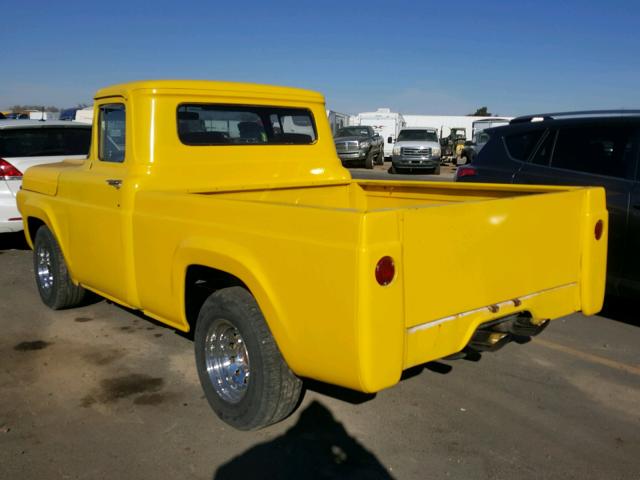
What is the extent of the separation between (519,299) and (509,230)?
405 mm

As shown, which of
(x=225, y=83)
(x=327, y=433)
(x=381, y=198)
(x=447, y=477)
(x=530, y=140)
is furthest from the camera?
(x=530, y=140)

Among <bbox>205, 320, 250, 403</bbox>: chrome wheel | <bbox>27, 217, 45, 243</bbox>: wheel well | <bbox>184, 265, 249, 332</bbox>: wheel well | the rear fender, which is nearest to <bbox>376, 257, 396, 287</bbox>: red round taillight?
the rear fender

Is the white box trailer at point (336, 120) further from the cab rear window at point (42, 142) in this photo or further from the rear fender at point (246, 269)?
the rear fender at point (246, 269)

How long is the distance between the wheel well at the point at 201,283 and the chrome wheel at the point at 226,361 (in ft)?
0.88

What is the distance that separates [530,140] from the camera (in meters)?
5.90

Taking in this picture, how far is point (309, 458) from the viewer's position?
124 inches

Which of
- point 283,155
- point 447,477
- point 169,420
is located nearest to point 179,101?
point 283,155

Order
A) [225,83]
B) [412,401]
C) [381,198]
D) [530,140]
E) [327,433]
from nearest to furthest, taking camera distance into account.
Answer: [327,433], [412,401], [225,83], [381,198], [530,140]

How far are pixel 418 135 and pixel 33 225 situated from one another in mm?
21643

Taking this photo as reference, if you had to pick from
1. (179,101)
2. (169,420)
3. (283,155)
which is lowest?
(169,420)

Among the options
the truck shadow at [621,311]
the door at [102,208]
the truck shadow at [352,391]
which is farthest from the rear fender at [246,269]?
the truck shadow at [621,311]

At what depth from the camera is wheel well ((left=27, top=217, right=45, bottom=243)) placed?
564cm

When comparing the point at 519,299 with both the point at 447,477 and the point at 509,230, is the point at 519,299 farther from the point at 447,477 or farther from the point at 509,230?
the point at 447,477

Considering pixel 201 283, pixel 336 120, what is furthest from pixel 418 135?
pixel 201 283
